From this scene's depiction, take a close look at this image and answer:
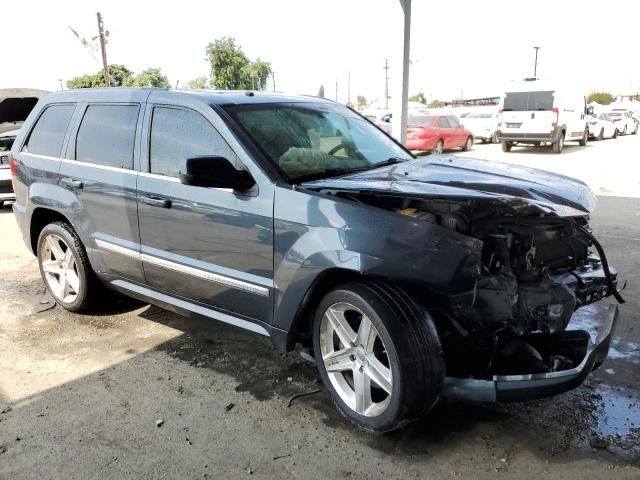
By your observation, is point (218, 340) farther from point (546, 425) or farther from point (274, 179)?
point (546, 425)

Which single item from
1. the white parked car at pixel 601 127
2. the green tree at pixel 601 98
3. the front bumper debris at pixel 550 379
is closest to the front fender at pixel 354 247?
the front bumper debris at pixel 550 379

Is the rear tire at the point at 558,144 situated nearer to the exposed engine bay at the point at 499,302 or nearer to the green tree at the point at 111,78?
the exposed engine bay at the point at 499,302

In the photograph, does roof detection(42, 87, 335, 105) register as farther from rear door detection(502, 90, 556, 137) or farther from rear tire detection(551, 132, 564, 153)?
rear tire detection(551, 132, 564, 153)

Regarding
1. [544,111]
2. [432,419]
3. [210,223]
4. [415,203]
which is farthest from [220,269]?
[544,111]

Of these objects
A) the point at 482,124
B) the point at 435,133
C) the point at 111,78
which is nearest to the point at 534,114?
the point at 435,133

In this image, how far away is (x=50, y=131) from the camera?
464 centimetres

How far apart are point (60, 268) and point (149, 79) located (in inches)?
2045

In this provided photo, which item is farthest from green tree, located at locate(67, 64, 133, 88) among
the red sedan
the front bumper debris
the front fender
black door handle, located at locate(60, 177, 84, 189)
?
the front bumper debris

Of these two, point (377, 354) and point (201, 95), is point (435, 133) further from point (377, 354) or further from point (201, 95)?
point (377, 354)

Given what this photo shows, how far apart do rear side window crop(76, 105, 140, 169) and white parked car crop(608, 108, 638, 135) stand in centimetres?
3019

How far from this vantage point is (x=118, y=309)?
4832mm

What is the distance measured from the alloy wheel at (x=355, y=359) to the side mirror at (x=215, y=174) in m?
0.88

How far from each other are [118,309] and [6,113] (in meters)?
6.82

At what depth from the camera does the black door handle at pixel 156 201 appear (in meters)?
3.56
